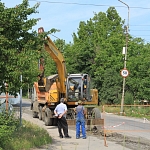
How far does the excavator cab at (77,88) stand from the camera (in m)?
20.6

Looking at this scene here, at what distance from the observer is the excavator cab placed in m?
20.6

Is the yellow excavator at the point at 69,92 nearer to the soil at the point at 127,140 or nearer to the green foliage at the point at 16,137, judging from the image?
the soil at the point at 127,140

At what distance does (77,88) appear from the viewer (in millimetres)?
20719

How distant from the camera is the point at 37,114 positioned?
25.7m

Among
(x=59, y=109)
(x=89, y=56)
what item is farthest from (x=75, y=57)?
(x=59, y=109)

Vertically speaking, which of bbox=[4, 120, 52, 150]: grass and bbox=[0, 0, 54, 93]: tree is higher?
bbox=[0, 0, 54, 93]: tree

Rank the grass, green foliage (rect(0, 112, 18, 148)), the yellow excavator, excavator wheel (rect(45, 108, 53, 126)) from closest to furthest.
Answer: green foliage (rect(0, 112, 18, 148)) → the grass → the yellow excavator → excavator wheel (rect(45, 108, 53, 126))

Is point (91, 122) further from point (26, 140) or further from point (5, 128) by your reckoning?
point (5, 128)

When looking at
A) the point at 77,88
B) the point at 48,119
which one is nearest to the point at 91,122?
the point at 77,88

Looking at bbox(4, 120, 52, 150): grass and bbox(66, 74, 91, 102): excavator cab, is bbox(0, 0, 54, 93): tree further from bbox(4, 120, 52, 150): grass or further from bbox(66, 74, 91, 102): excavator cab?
bbox(66, 74, 91, 102): excavator cab

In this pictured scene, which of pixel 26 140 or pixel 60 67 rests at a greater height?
pixel 60 67

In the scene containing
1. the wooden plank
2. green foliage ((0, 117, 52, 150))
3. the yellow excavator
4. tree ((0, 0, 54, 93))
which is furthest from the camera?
the yellow excavator

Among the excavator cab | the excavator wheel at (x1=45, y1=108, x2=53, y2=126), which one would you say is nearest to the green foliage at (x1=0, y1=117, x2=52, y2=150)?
the excavator wheel at (x1=45, y1=108, x2=53, y2=126)

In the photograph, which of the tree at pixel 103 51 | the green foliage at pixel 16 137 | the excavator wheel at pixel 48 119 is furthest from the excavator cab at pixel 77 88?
the tree at pixel 103 51
